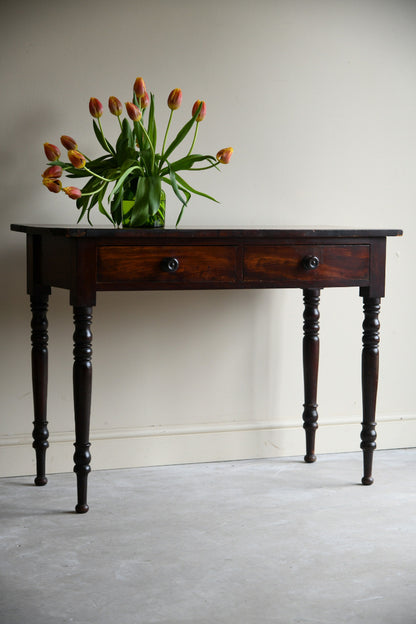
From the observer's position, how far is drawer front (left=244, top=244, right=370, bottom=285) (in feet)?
7.89

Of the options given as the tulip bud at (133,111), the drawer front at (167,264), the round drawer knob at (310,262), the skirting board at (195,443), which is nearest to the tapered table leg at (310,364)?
the skirting board at (195,443)

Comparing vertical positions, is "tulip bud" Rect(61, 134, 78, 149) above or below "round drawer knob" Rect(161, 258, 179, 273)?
above

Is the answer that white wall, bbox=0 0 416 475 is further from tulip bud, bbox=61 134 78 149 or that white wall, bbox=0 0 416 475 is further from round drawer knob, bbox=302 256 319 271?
round drawer knob, bbox=302 256 319 271

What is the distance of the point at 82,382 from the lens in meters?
2.29

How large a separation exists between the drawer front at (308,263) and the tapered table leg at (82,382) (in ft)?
1.56

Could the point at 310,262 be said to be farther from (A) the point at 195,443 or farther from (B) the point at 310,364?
(A) the point at 195,443

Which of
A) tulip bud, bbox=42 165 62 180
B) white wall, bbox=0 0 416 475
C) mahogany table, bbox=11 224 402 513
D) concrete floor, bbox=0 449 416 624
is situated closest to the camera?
concrete floor, bbox=0 449 416 624

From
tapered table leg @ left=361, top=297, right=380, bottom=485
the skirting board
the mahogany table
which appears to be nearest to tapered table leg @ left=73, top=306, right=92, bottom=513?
the mahogany table

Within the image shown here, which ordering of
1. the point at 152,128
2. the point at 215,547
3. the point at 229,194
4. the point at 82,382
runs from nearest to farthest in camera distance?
the point at 215,547 < the point at 82,382 < the point at 152,128 < the point at 229,194

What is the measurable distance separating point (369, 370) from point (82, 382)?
884mm

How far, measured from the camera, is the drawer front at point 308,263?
94.7 inches

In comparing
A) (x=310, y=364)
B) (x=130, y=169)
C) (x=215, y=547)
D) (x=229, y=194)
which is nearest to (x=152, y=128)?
(x=130, y=169)

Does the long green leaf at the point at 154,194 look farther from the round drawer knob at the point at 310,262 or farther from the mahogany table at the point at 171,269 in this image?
the round drawer knob at the point at 310,262

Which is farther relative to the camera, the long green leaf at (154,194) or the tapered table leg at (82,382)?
the long green leaf at (154,194)
